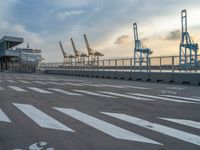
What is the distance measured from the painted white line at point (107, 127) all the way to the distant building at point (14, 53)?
62.4 m

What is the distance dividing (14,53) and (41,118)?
7027 centimetres

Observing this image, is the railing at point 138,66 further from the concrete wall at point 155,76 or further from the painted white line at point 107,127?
the painted white line at point 107,127

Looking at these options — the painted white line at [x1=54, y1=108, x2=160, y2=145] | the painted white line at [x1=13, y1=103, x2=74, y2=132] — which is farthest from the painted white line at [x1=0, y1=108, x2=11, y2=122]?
the painted white line at [x1=54, y1=108, x2=160, y2=145]

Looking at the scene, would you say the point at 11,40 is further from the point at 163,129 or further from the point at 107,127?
the point at 163,129

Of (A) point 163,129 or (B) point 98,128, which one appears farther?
(B) point 98,128

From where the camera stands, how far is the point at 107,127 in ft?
19.2

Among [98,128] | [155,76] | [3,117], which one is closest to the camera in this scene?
[98,128]

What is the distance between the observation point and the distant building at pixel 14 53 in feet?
235

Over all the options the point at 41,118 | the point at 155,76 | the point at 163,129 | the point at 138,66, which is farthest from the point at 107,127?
the point at 138,66

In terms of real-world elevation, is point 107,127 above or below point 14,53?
below

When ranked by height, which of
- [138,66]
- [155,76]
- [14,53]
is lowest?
[155,76]

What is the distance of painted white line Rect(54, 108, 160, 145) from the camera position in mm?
4992

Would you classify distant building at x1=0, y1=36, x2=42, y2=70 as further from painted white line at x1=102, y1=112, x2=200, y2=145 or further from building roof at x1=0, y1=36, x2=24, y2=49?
painted white line at x1=102, y1=112, x2=200, y2=145

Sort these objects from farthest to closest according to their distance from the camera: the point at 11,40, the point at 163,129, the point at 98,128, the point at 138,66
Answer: the point at 11,40, the point at 138,66, the point at 98,128, the point at 163,129
